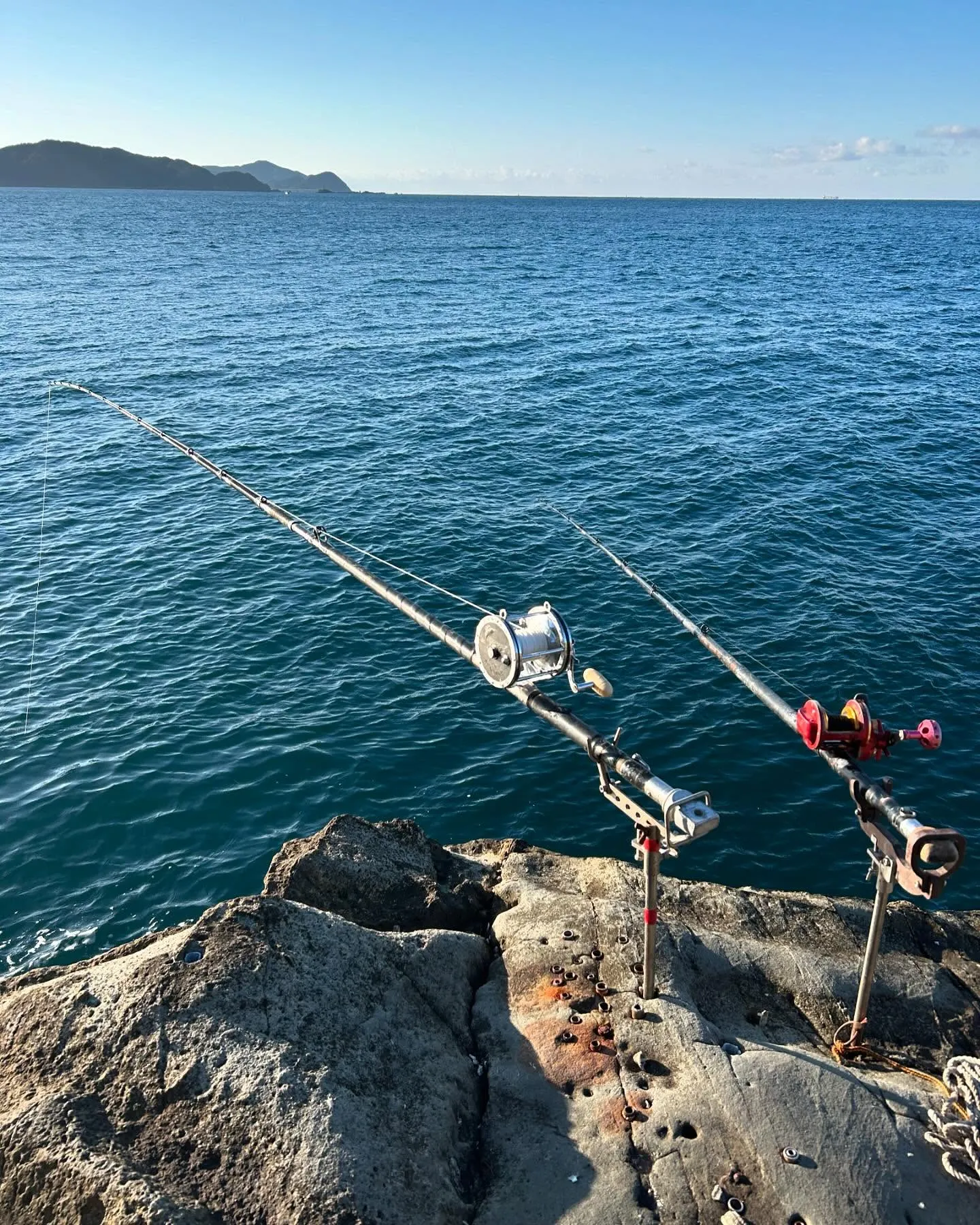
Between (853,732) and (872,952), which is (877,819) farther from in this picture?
(872,952)

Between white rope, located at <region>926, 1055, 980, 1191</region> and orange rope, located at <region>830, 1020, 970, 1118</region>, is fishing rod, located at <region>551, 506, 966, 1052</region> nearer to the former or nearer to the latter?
orange rope, located at <region>830, 1020, 970, 1118</region>

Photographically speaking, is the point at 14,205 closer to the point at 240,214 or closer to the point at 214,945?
the point at 240,214

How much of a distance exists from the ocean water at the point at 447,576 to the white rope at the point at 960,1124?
20.0 ft

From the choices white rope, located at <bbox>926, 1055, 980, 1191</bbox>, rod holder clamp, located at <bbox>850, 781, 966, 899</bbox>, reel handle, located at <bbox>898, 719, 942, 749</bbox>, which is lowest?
white rope, located at <bbox>926, 1055, 980, 1191</bbox>

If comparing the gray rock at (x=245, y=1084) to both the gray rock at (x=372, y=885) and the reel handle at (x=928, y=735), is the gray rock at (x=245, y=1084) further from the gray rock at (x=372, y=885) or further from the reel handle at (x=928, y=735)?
the reel handle at (x=928, y=735)

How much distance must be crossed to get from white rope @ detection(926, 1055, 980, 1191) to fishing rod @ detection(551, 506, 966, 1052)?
1074 millimetres

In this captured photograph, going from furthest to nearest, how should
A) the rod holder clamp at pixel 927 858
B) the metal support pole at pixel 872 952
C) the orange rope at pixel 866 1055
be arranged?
the orange rope at pixel 866 1055
the metal support pole at pixel 872 952
the rod holder clamp at pixel 927 858

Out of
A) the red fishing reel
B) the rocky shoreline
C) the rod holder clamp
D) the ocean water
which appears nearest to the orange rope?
the rocky shoreline

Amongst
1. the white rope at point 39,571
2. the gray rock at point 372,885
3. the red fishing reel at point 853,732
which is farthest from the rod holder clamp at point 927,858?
the white rope at point 39,571

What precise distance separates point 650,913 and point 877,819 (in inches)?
93.8

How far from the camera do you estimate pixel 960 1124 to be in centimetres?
793

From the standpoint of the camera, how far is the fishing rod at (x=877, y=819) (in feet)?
25.4

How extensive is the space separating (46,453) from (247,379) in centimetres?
1181

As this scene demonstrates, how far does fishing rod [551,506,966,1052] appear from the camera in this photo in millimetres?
7734
